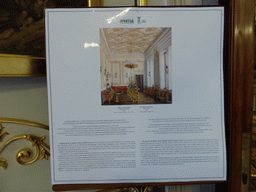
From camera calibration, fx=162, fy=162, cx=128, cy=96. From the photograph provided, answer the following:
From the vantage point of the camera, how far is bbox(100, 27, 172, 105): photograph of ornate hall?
2.30 ft

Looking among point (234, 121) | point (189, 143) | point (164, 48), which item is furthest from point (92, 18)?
point (234, 121)

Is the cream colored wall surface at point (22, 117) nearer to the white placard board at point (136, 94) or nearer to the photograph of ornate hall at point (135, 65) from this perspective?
the white placard board at point (136, 94)

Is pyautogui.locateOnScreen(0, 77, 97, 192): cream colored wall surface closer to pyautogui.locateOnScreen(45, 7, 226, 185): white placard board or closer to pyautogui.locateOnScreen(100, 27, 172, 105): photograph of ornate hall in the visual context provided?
pyautogui.locateOnScreen(45, 7, 226, 185): white placard board

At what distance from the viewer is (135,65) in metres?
0.72

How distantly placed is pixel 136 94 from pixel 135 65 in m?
0.13

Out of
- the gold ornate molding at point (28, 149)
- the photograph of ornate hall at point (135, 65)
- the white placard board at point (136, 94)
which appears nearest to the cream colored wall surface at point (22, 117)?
the gold ornate molding at point (28, 149)

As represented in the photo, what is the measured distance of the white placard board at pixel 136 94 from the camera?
2.28ft

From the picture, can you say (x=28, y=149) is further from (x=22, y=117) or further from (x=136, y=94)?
(x=136, y=94)

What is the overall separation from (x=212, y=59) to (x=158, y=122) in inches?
14.3

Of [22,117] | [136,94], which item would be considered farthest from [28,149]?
[136,94]

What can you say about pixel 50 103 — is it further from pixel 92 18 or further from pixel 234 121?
pixel 234 121

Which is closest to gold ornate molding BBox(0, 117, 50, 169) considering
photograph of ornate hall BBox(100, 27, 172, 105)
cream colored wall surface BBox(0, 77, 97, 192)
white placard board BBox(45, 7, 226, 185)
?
cream colored wall surface BBox(0, 77, 97, 192)

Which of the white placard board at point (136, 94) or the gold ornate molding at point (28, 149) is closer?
the white placard board at point (136, 94)

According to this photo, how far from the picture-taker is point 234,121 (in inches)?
29.8
